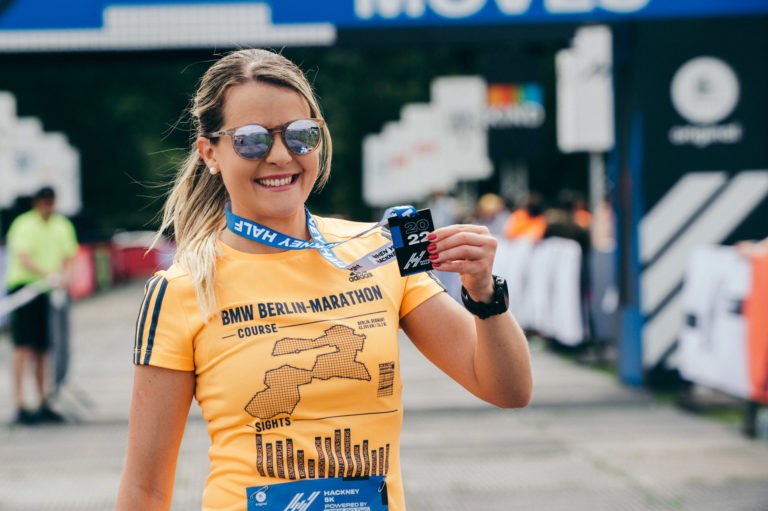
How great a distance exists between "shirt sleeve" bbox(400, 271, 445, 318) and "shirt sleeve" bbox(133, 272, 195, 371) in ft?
1.51

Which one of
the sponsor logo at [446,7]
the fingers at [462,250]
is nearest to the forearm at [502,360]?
the fingers at [462,250]

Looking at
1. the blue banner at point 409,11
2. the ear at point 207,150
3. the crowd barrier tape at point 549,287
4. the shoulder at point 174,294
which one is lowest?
the crowd barrier tape at point 549,287

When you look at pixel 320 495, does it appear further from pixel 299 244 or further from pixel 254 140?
pixel 254 140

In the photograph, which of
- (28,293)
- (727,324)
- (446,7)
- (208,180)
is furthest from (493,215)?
(208,180)

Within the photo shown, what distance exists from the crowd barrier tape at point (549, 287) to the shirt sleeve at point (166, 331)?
10.3 m

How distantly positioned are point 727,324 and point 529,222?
274 inches

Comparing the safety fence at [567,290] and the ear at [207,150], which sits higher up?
the ear at [207,150]

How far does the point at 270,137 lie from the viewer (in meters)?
2.34

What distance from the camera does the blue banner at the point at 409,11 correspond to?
9.05 m

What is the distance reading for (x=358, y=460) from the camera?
231cm

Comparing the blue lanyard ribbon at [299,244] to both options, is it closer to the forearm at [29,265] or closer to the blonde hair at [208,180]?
the blonde hair at [208,180]

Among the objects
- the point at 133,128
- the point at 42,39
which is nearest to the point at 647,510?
the point at 42,39

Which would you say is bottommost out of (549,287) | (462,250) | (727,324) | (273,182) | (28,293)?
(549,287)

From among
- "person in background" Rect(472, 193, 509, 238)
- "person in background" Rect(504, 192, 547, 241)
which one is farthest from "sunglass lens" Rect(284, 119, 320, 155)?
"person in background" Rect(472, 193, 509, 238)
